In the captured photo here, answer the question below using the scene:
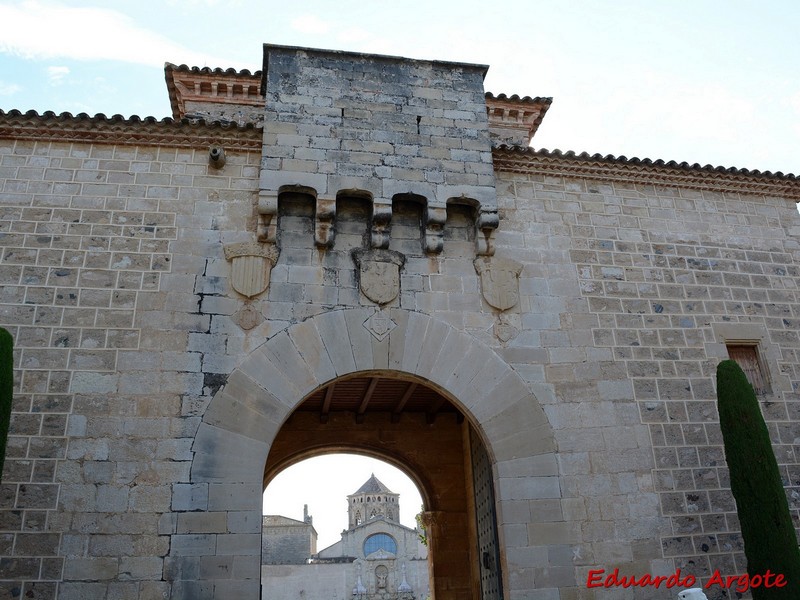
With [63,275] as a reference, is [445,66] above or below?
above

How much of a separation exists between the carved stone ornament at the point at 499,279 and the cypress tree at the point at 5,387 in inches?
163

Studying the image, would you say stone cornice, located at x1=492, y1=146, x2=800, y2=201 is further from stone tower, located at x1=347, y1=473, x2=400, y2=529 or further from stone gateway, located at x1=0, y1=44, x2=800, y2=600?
stone tower, located at x1=347, y1=473, x2=400, y2=529

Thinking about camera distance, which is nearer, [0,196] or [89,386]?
[89,386]

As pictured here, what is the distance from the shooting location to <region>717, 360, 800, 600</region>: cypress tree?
533 cm

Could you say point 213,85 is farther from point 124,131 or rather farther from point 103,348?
point 103,348

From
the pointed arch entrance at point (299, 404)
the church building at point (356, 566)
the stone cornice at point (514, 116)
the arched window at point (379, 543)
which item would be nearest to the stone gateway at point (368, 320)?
the pointed arch entrance at point (299, 404)

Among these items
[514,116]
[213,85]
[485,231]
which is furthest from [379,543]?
[485,231]

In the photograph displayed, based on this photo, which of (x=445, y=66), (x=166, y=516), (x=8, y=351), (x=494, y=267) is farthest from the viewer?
(x=445, y=66)

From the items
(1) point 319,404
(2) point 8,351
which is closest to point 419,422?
(1) point 319,404

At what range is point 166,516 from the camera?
5.20 metres

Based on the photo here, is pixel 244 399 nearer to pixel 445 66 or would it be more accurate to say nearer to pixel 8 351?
pixel 8 351

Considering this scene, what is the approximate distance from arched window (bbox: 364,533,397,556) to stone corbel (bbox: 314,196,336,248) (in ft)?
122

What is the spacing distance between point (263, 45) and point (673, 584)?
6658 millimetres

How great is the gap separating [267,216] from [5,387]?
2.67 metres
